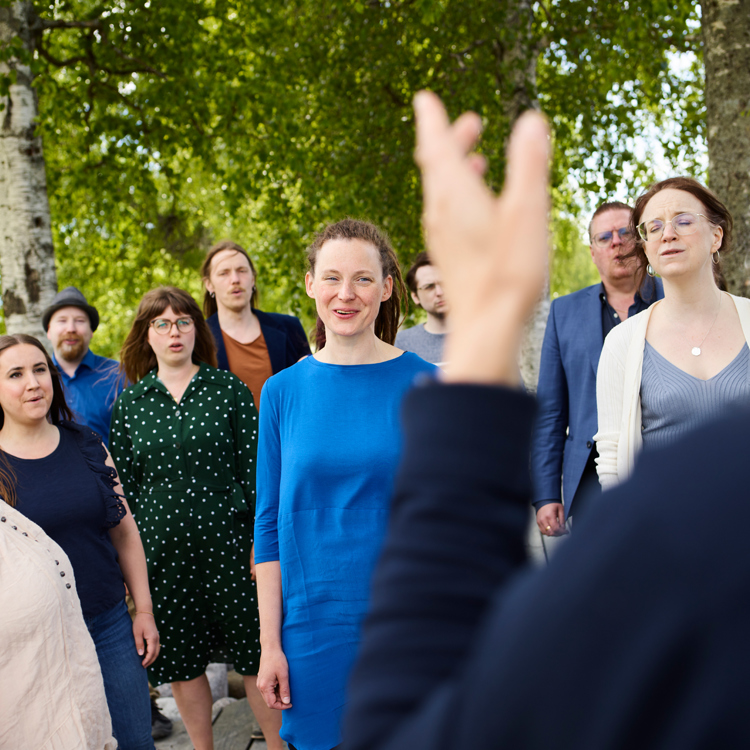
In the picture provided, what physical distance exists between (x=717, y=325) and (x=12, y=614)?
252 centimetres

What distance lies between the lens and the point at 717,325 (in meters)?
2.43

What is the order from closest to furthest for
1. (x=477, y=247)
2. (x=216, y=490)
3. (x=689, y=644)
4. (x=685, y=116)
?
1. (x=689, y=644)
2. (x=477, y=247)
3. (x=216, y=490)
4. (x=685, y=116)

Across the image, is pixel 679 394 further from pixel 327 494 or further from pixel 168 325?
pixel 168 325

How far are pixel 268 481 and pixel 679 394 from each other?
134 centimetres

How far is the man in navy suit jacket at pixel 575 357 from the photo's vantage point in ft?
11.1

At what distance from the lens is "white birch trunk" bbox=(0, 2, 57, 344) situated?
6.25 m

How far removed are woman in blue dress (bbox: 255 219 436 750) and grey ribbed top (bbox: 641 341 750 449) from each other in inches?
28.4

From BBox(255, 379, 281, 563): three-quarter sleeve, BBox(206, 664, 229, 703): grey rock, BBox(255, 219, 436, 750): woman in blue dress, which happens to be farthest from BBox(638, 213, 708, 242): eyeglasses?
BBox(206, 664, 229, 703): grey rock

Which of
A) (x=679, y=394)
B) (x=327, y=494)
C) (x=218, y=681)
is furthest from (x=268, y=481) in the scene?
(x=218, y=681)

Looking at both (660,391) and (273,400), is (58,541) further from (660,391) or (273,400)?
(660,391)

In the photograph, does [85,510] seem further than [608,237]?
No

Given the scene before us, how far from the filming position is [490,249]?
617 mm

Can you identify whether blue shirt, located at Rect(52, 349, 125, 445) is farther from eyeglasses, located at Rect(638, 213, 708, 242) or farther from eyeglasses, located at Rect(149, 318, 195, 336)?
eyeglasses, located at Rect(638, 213, 708, 242)

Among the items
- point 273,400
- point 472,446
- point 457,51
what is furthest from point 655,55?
point 472,446
